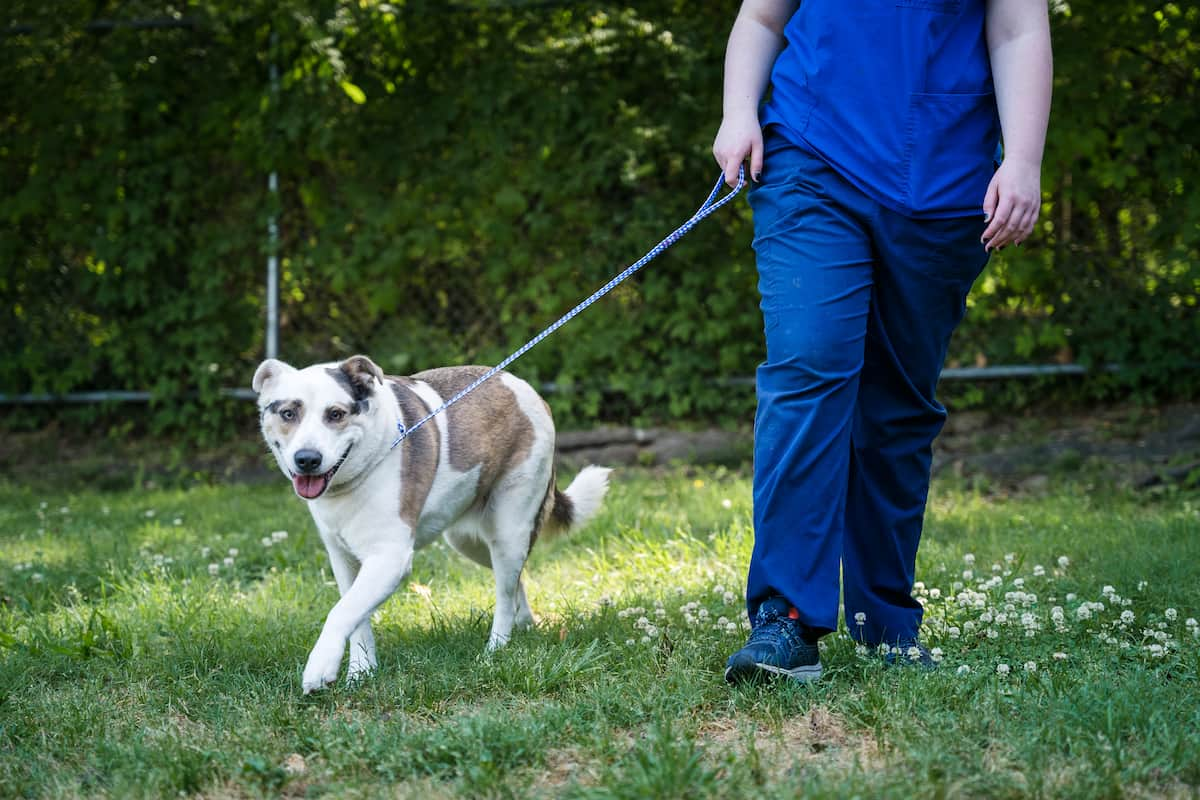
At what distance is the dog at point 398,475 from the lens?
11.1 feet

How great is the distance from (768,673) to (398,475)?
1.28 metres

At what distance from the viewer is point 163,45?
834cm

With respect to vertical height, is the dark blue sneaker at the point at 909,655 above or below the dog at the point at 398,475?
below

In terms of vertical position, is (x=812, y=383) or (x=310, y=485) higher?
(x=812, y=383)

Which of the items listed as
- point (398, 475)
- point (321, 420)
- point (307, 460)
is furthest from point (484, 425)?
point (307, 460)

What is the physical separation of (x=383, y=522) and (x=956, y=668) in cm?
164

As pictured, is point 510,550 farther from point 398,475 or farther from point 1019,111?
point 1019,111

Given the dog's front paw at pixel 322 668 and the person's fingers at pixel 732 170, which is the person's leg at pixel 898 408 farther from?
the dog's front paw at pixel 322 668

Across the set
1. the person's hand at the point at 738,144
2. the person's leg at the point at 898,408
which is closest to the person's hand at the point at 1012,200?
the person's leg at the point at 898,408

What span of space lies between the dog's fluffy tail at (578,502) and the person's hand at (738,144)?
1.69m

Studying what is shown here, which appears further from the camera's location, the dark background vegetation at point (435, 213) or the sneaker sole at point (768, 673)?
the dark background vegetation at point (435, 213)

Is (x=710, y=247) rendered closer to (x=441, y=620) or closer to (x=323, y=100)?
(x=323, y=100)

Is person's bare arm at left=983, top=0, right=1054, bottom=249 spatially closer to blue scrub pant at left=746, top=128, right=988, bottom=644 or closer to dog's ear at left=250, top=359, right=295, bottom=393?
blue scrub pant at left=746, top=128, right=988, bottom=644

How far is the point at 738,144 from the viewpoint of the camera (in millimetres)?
3025
